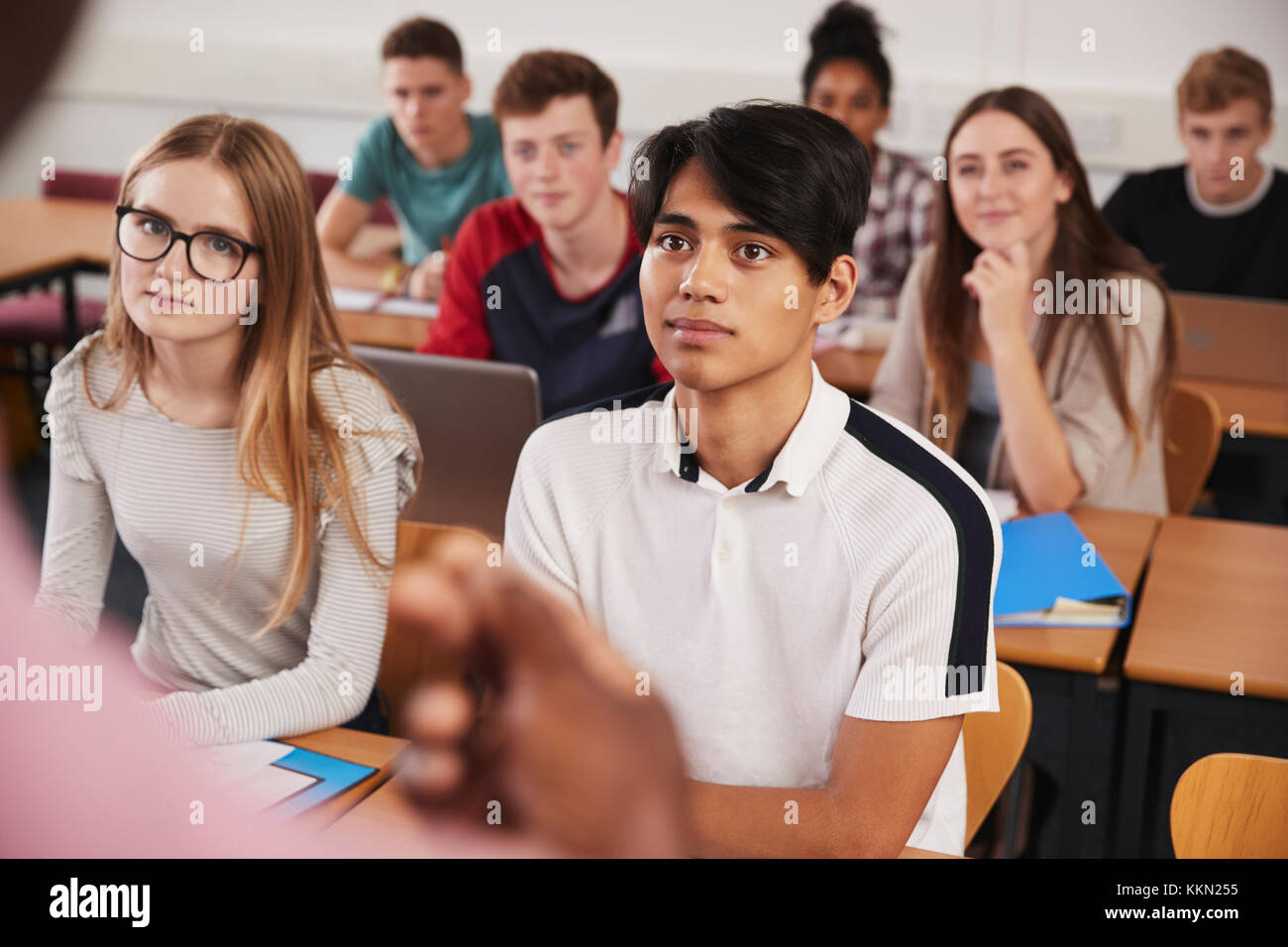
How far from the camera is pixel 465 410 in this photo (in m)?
1.83

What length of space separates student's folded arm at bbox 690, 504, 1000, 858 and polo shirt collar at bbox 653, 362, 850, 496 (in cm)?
10

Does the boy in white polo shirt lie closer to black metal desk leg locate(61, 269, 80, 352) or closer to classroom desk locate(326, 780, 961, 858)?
classroom desk locate(326, 780, 961, 858)

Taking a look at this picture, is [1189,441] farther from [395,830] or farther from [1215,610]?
[395,830]

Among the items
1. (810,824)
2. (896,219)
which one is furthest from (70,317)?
(810,824)

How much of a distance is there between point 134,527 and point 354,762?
440 millimetres

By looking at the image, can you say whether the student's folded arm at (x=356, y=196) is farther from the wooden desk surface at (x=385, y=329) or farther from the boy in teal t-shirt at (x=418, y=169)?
the wooden desk surface at (x=385, y=329)

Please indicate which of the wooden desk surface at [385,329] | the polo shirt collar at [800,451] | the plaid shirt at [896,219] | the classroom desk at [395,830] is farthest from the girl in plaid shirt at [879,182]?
the classroom desk at [395,830]

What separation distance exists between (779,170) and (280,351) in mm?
640

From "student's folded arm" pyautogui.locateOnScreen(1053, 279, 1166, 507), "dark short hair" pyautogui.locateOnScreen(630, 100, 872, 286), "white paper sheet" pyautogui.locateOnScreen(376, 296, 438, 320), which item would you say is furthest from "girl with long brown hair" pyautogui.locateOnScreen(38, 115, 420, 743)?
"white paper sheet" pyautogui.locateOnScreen(376, 296, 438, 320)

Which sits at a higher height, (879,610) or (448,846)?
(448,846)

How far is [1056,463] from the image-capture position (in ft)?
6.05

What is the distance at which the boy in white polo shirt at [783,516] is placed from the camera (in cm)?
92
